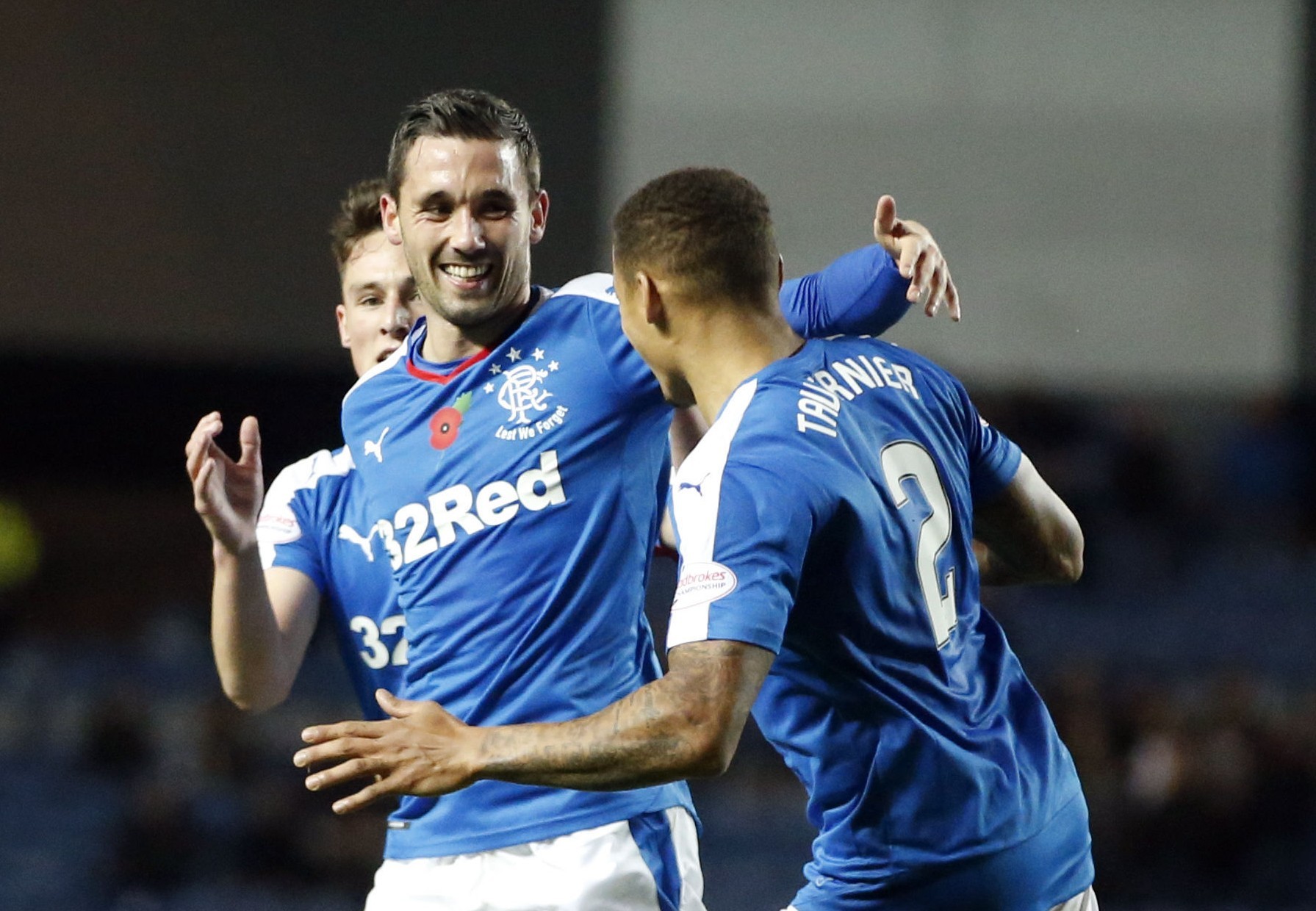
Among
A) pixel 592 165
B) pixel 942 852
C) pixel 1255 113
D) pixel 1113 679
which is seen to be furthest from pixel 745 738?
pixel 1255 113

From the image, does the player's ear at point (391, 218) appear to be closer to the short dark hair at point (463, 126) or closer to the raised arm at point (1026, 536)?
the short dark hair at point (463, 126)

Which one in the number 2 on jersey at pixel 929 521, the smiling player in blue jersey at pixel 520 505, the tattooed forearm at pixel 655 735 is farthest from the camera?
the smiling player in blue jersey at pixel 520 505

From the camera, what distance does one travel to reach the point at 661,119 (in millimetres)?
14055

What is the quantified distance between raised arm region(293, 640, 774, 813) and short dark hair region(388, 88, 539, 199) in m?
1.47

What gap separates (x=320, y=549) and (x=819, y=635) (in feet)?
5.71

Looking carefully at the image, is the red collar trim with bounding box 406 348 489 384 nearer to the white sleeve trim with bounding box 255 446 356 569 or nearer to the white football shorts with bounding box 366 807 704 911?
the white sleeve trim with bounding box 255 446 356 569

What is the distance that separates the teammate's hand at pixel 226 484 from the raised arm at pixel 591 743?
1.21m

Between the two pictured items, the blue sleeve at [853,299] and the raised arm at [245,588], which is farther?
the raised arm at [245,588]

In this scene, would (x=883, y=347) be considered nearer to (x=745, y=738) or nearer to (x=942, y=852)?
(x=942, y=852)

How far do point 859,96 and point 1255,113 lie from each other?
12.0 ft

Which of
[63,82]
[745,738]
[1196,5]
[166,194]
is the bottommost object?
[745,738]

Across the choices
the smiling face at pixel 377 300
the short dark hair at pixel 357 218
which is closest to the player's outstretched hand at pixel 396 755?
the smiling face at pixel 377 300

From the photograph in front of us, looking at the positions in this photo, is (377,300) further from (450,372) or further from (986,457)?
(986,457)

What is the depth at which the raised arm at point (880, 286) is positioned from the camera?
3.12m
